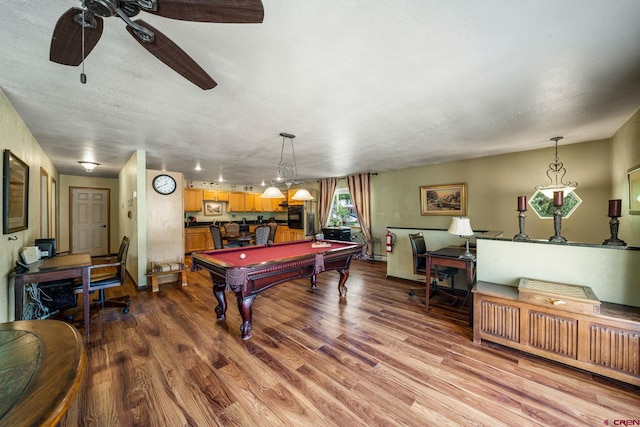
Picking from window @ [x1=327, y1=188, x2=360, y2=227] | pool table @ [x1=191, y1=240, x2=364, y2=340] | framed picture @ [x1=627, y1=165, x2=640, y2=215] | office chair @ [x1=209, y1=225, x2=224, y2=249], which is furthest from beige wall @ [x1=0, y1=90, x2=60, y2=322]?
framed picture @ [x1=627, y1=165, x2=640, y2=215]

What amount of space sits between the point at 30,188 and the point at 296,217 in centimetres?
564

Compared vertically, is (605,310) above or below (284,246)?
below

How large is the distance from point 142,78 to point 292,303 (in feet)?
10.1

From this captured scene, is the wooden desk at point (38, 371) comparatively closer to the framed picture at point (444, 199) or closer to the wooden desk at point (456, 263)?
the wooden desk at point (456, 263)

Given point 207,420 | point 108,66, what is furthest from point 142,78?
point 207,420

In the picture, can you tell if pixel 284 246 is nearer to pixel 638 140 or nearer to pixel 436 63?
pixel 436 63

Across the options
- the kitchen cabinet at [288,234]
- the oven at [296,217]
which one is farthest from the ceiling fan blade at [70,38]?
the kitchen cabinet at [288,234]

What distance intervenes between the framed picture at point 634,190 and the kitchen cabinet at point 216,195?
29.5 ft

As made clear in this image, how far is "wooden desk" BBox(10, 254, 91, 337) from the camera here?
2.27m

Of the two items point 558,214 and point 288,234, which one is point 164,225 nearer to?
point 288,234

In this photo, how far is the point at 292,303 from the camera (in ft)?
11.5

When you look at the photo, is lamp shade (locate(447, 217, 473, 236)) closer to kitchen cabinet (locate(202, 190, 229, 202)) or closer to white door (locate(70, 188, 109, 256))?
kitchen cabinet (locate(202, 190, 229, 202))

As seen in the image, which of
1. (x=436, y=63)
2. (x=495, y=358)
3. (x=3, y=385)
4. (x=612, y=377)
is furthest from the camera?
(x=495, y=358)

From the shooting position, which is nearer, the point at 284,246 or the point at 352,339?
the point at 352,339
